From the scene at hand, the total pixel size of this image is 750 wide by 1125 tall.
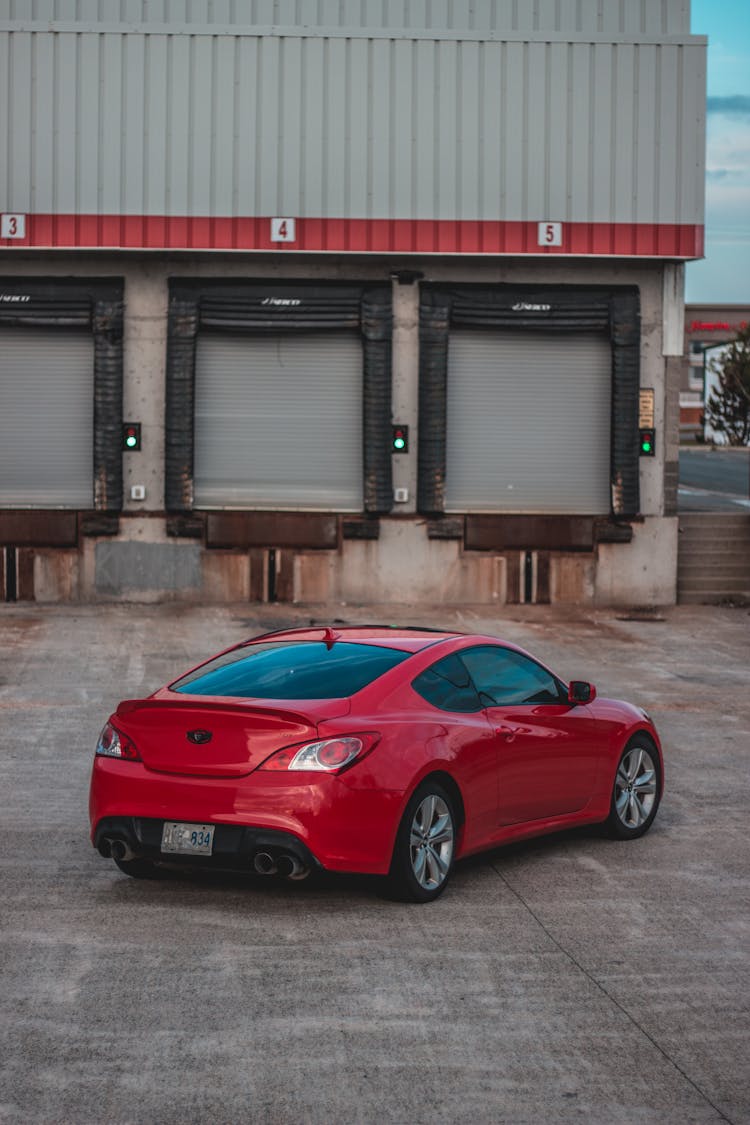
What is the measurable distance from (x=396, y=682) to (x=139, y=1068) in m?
3.40

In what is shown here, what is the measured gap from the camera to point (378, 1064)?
616cm

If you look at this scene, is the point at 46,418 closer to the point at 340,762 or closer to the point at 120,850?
the point at 120,850

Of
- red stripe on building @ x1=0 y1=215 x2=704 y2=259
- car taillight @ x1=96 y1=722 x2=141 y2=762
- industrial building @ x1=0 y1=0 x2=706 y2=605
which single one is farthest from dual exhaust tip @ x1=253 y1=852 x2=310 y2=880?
red stripe on building @ x1=0 y1=215 x2=704 y2=259

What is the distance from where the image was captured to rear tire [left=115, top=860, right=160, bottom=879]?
9.23m

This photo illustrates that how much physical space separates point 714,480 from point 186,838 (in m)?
35.4

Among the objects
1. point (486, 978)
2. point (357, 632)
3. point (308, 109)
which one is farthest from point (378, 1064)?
point (308, 109)

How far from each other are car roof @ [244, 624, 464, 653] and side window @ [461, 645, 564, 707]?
225 mm

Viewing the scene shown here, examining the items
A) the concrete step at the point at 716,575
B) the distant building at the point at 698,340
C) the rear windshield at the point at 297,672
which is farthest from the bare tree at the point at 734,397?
the rear windshield at the point at 297,672

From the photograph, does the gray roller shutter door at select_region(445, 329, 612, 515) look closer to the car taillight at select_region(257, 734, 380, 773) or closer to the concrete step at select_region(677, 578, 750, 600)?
the concrete step at select_region(677, 578, 750, 600)

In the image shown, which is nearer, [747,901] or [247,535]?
[747,901]

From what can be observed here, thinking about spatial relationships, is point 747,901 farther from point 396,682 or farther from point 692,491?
point 692,491

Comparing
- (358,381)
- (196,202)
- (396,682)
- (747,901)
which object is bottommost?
(747,901)

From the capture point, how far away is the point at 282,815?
27.3 ft

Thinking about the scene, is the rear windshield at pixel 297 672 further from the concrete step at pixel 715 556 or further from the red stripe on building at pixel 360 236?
the concrete step at pixel 715 556
